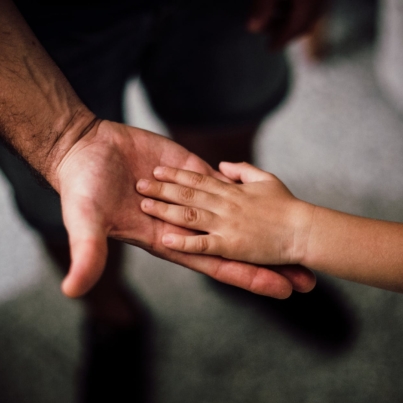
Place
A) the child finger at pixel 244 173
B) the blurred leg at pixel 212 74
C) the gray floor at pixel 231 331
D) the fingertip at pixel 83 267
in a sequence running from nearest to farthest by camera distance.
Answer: the fingertip at pixel 83 267 < the child finger at pixel 244 173 < the blurred leg at pixel 212 74 < the gray floor at pixel 231 331

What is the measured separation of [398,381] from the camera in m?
0.94

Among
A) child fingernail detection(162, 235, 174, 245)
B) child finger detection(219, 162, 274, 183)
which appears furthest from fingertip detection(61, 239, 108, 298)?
child finger detection(219, 162, 274, 183)

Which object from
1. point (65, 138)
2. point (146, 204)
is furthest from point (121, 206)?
point (65, 138)

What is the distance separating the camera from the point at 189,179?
633 mm

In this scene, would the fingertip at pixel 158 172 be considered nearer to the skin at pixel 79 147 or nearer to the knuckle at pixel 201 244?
the skin at pixel 79 147

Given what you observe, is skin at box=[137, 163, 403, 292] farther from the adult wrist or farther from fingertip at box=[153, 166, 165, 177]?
the adult wrist

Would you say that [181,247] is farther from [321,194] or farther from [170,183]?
[321,194]

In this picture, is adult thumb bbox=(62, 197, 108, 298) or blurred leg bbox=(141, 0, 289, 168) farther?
blurred leg bbox=(141, 0, 289, 168)

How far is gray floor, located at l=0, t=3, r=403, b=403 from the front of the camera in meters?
0.96

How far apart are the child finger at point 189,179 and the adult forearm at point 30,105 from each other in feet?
0.44

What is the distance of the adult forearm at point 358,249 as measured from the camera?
62 cm

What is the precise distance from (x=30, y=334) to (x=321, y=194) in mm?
876

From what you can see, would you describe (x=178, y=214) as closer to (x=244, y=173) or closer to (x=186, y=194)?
(x=186, y=194)

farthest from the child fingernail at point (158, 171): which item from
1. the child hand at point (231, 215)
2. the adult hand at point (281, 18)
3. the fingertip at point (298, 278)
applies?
the adult hand at point (281, 18)
